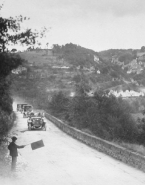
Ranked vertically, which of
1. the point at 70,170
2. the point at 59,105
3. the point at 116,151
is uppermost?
the point at 116,151

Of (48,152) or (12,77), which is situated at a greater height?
(12,77)

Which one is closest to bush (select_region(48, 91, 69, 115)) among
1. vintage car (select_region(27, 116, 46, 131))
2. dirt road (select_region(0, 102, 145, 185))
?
vintage car (select_region(27, 116, 46, 131))

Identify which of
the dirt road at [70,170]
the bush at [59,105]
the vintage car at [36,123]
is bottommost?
the bush at [59,105]

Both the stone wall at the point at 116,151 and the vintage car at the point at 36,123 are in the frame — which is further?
the vintage car at the point at 36,123

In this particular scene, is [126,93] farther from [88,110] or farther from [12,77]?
[12,77]

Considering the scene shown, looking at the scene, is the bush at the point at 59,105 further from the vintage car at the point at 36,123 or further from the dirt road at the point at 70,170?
the dirt road at the point at 70,170

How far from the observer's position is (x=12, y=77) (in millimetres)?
14641

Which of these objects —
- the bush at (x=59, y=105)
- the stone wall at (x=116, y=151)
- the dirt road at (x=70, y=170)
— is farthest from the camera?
the bush at (x=59, y=105)

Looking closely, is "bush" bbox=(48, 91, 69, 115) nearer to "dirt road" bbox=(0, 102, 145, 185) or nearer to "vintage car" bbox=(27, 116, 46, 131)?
"vintage car" bbox=(27, 116, 46, 131)

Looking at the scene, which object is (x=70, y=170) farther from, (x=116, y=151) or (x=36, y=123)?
(x=36, y=123)

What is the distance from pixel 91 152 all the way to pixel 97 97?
35312 millimetres

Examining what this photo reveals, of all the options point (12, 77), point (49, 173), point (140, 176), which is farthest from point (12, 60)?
point (140, 176)

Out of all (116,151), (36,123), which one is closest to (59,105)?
(36,123)

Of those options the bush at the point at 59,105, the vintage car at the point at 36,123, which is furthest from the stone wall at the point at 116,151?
the bush at the point at 59,105
